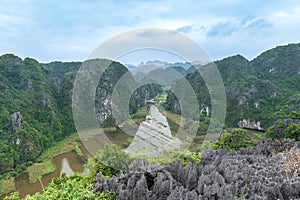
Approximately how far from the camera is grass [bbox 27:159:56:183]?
67.5ft

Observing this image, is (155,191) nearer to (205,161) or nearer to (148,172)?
(148,172)

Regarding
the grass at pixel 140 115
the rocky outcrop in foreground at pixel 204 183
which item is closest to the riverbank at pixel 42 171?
the grass at pixel 140 115

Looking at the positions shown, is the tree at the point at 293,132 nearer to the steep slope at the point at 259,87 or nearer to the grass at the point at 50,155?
the steep slope at the point at 259,87

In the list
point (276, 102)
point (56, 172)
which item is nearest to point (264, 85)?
point (276, 102)

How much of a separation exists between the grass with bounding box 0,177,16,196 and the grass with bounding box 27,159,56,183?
4.27ft

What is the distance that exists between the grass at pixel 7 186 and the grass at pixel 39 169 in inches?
51.2

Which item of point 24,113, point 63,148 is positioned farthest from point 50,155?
point 24,113

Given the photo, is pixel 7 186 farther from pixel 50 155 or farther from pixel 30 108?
pixel 30 108

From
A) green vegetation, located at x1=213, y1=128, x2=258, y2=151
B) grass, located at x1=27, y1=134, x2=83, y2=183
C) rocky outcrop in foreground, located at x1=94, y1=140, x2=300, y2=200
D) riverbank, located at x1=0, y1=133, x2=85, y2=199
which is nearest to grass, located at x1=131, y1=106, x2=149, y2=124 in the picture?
rocky outcrop in foreground, located at x1=94, y1=140, x2=300, y2=200

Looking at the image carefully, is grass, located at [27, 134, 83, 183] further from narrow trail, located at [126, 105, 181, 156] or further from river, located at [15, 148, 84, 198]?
narrow trail, located at [126, 105, 181, 156]

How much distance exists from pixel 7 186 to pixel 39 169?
3444mm

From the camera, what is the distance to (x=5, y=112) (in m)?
28.9

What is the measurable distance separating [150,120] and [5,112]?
1042 inches

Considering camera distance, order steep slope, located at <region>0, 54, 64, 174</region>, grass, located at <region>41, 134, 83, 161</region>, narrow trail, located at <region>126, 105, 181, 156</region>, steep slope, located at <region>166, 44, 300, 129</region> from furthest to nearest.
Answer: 1. steep slope, located at <region>166, 44, 300, 129</region>
2. grass, located at <region>41, 134, 83, 161</region>
3. steep slope, located at <region>0, 54, 64, 174</region>
4. narrow trail, located at <region>126, 105, 181, 156</region>
